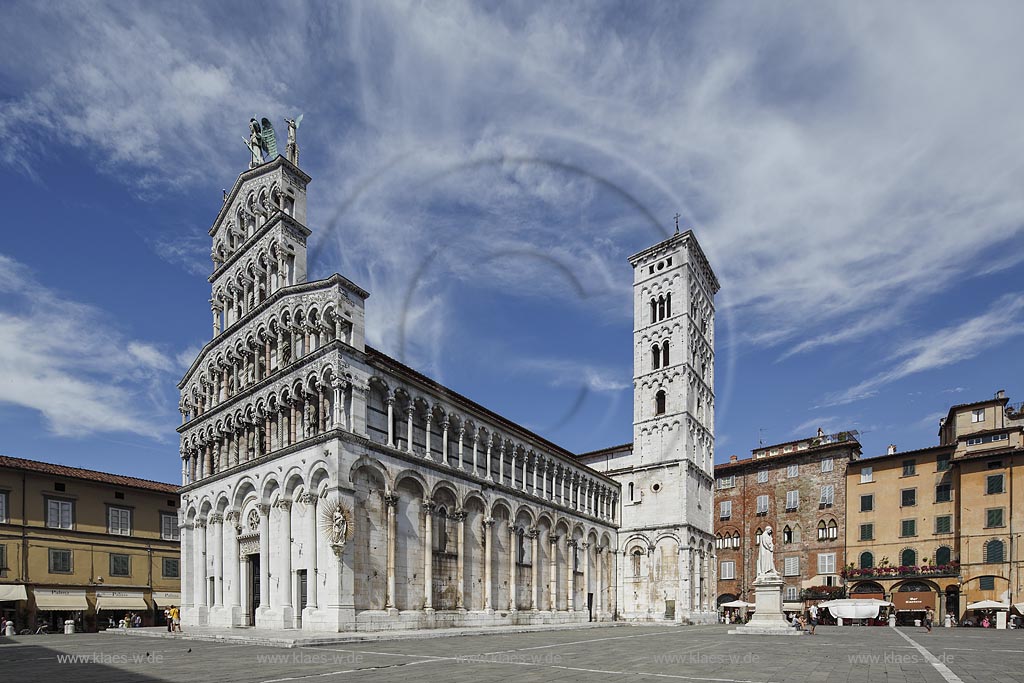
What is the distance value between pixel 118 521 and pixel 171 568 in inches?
214

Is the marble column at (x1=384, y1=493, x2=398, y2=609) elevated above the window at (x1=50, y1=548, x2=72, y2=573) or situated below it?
above

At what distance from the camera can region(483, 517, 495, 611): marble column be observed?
40312 millimetres

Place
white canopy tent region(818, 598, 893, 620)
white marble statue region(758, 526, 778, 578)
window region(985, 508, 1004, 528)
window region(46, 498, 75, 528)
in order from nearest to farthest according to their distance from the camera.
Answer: white marble statue region(758, 526, 778, 578) < window region(46, 498, 75, 528) < white canopy tent region(818, 598, 893, 620) < window region(985, 508, 1004, 528)

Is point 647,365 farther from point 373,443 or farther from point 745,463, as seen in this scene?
point 373,443

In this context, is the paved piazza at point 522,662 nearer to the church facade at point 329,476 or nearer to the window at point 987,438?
the church facade at point 329,476

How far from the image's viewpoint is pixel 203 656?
22.8m

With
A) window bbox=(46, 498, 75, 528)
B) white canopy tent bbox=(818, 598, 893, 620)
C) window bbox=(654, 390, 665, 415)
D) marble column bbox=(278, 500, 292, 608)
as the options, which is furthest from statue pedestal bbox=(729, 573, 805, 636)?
window bbox=(46, 498, 75, 528)

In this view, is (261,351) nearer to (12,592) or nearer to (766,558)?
(12,592)

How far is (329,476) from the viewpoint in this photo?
31438 mm

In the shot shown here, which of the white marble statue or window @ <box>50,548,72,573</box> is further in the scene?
window @ <box>50,548,72,573</box>

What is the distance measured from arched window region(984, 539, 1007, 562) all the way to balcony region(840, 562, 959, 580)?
239 cm

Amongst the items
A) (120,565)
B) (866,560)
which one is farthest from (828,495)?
(120,565)

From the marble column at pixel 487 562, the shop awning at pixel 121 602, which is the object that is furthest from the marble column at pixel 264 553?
the shop awning at pixel 121 602

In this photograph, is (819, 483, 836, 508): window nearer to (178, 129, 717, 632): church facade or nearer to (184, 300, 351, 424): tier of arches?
(178, 129, 717, 632): church facade
